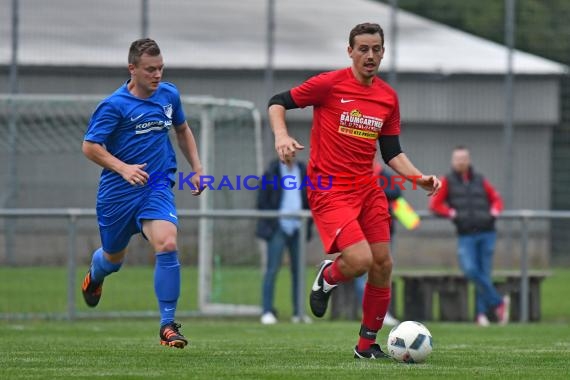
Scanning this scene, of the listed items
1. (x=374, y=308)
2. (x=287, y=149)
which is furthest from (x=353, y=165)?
(x=374, y=308)

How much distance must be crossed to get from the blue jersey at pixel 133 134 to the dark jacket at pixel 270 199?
237 inches

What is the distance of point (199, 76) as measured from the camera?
20469 mm

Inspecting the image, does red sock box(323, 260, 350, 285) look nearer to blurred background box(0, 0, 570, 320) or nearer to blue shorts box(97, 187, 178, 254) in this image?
blue shorts box(97, 187, 178, 254)

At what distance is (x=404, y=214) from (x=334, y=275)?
21.7 ft

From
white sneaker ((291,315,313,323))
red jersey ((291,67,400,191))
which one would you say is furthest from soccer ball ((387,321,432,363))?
white sneaker ((291,315,313,323))

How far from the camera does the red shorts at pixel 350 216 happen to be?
8086mm

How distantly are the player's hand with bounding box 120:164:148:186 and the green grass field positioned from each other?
1.16 m

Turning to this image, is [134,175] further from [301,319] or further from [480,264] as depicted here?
[480,264]

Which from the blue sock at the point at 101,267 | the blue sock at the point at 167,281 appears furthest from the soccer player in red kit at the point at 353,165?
the blue sock at the point at 101,267

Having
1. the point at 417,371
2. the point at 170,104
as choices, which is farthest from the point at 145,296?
the point at 417,371

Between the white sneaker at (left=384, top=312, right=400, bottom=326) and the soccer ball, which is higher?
the soccer ball

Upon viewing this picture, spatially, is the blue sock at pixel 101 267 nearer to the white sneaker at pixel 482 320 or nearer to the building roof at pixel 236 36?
the white sneaker at pixel 482 320

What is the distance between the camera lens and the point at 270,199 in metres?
15.1

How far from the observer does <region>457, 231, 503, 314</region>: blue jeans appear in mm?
14961
